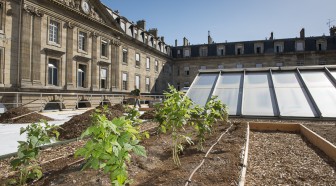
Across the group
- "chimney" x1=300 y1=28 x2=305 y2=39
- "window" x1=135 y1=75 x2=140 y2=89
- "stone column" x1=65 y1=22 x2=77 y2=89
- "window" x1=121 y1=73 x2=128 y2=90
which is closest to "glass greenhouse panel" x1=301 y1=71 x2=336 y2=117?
"stone column" x1=65 y1=22 x2=77 y2=89

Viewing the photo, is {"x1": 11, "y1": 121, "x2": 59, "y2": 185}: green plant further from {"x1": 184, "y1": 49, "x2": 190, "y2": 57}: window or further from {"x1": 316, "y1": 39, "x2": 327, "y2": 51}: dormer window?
{"x1": 316, "y1": 39, "x2": 327, "y2": 51}: dormer window

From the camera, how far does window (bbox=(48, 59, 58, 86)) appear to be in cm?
2014

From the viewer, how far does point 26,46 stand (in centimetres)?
1759

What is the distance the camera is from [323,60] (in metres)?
38.2

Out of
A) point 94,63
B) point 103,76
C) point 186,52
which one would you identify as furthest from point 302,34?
point 94,63

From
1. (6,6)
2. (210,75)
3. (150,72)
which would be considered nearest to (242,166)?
(210,75)

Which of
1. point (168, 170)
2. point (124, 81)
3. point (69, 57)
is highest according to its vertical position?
point (69, 57)

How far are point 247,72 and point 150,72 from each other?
83.0ft

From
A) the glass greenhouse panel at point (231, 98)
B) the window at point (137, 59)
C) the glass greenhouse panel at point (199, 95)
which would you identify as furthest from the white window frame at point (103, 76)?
the glass greenhouse panel at point (231, 98)

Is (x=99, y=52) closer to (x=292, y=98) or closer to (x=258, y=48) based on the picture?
(x=292, y=98)

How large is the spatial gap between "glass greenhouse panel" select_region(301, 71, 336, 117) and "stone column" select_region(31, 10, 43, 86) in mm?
18291

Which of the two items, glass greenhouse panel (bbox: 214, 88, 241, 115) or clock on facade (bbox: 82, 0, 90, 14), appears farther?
clock on facade (bbox: 82, 0, 90, 14)

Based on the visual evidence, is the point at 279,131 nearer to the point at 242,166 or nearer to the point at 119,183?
the point at 242,166

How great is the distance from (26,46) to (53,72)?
11.2 feet
